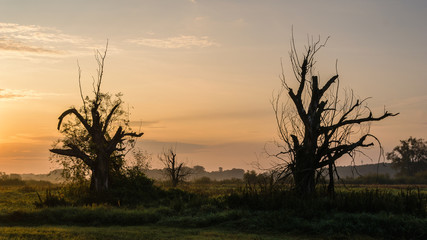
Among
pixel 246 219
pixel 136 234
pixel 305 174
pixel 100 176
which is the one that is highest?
pixel 100 176

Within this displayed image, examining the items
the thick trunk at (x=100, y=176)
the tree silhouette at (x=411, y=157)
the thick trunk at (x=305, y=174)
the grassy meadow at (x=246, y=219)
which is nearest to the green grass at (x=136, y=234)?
the grassy meadow at (x=246, y=219)

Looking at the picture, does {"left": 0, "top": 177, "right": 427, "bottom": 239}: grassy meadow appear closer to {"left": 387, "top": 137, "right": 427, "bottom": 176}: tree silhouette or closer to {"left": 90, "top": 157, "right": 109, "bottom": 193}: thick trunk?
{"left": 90, "top": 157, "right": 109, "bottom": 193}: thick trunk

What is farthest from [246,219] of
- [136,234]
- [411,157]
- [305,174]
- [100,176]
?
[411,157]

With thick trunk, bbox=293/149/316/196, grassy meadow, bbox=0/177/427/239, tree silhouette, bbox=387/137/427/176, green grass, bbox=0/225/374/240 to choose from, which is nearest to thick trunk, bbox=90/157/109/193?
grassy meadow, bbox=0/177/427/239

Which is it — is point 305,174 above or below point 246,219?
above

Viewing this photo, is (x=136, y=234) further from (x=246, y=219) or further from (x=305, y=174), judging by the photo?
(x=305, y=174)

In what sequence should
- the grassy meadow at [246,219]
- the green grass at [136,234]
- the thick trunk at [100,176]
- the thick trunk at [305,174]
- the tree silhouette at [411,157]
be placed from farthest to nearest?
the tree silhouette at [411,157] → the thick trunk at [100,176] → the thick trunk at [305,174] → the grassy meadow at [246,219] → the green grass at [136,234]

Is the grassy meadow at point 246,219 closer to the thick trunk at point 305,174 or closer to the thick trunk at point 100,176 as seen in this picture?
the thick trunk at point 305,174

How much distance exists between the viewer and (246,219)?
21.2m

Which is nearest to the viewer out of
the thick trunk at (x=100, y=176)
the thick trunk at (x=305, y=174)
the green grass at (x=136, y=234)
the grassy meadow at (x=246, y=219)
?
the green grass at (x=136, y=234)

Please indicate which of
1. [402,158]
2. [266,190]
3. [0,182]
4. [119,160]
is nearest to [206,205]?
[266,190]

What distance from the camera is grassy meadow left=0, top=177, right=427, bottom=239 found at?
59.5 feet

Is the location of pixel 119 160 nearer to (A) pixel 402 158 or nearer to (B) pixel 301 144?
(B) pixel 301 144

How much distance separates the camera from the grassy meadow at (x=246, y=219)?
714 inches
